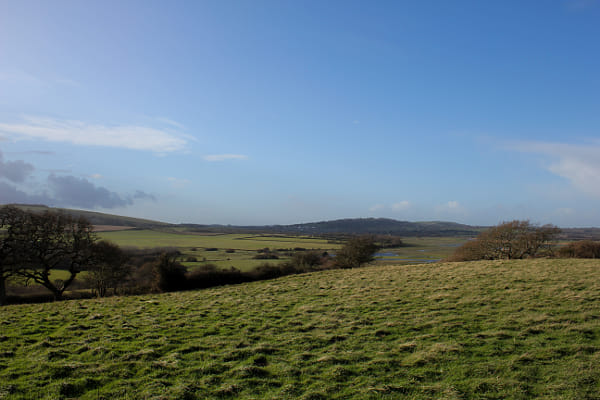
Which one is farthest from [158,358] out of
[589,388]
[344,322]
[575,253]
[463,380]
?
[575,253]

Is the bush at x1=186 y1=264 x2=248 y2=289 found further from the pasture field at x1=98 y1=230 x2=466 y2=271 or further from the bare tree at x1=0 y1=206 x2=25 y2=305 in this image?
the pasture field at x1=98 y1=230 x2=466 y2=271

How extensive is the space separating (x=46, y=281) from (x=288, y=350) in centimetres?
3381

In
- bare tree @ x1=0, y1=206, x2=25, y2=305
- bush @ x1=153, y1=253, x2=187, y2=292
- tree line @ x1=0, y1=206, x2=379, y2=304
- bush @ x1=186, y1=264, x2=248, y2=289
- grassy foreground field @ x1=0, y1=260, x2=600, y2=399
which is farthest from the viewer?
bush @ x1=186, y1=264, x2=248, y2=289

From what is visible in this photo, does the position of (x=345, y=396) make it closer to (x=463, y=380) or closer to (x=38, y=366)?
(x=463, y=380)

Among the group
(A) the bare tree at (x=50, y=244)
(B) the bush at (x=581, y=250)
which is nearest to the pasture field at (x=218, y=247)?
(A) the bare tree at (x=50, y=244)

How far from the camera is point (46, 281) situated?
3238 centimetres

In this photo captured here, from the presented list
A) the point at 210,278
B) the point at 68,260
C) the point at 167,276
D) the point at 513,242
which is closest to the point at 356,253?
the point at 513,242

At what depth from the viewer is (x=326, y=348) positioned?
10.2m

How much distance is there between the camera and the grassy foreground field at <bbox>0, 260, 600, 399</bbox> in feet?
24.3

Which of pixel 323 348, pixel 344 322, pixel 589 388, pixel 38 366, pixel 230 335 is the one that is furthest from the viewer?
pixel 344 322

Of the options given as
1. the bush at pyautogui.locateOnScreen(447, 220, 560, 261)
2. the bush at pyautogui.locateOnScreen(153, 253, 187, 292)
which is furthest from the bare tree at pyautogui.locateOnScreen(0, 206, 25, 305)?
the bush at pyautogui.locateOnScreen(447, 220, 560, 261)

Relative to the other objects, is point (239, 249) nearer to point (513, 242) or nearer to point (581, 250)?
point (513, 242)

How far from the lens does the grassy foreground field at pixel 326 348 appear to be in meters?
7.41

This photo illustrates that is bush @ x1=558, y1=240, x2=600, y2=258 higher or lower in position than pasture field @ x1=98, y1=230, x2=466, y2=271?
higher
